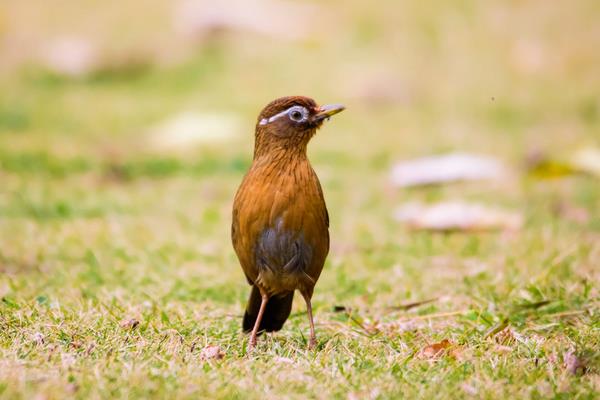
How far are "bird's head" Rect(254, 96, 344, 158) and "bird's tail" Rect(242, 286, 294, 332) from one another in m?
0.68

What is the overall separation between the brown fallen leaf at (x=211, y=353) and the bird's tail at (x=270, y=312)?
1.67 feet

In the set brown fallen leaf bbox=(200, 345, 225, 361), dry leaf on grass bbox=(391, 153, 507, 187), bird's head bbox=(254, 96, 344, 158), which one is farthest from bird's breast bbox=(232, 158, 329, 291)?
dry leaf on grass bbox=(391, 153, 507, 187)

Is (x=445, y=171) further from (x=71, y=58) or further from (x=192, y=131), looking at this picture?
(x=71, y=58)

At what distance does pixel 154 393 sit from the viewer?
3.08 meters

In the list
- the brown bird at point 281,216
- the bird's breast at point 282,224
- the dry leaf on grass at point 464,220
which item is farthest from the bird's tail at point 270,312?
the dry leaf on grass at point 464,220

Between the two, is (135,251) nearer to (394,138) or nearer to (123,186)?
(123,186)

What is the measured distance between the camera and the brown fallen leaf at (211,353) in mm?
3710

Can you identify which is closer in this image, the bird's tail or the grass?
the grass

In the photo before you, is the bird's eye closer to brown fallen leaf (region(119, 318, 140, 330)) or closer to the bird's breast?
the bird's breast

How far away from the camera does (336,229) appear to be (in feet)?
24.4

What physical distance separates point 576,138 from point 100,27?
907cm

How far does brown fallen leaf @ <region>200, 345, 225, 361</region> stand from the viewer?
371cm

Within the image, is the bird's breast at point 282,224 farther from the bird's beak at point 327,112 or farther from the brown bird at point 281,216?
the bird's beak at point 327,112

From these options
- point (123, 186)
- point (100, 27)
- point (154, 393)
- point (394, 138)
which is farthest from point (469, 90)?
point (154, 393)
